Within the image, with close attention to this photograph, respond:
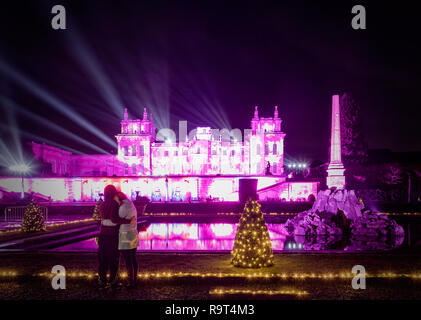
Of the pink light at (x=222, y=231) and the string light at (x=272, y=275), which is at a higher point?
the string light at (x=272, y=275)

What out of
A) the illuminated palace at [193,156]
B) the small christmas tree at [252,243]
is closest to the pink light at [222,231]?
the small christmas tree at [252,243]

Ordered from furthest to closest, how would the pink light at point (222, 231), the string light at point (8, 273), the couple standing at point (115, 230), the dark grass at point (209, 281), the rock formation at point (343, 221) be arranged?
the rock formation at point (343, 221), the pink light at point (222, 231), the string light at point (8, 273), the dark grass at point (209, 281), the couple standing at point (115, 230)

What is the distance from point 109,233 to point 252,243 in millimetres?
3507

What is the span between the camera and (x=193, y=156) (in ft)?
192

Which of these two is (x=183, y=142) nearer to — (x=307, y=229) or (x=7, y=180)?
(x=7, y=180)

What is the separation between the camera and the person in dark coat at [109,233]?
640cm

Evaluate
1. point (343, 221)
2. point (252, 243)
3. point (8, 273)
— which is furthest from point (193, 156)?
point (8, 273)

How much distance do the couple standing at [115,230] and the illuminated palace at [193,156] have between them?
51065 mm

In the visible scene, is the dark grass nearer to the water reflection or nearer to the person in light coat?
the person in light coat

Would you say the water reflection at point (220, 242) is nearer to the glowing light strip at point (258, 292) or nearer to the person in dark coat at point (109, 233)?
the glowing light strip at point (258, 292)

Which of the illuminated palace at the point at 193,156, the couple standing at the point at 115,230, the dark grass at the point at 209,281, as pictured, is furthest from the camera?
the illuminated palace at the point at 193,156

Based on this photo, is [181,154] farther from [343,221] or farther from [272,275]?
[272,275]
